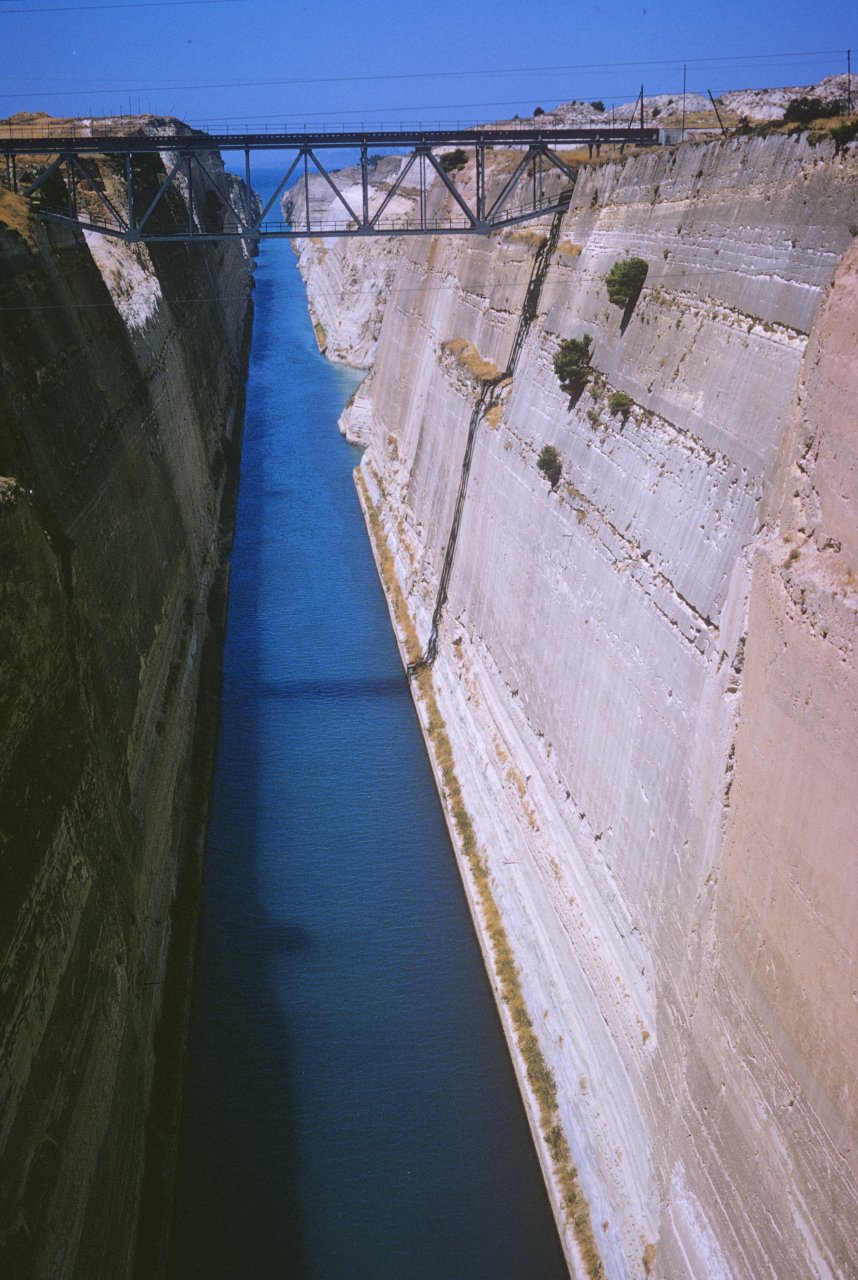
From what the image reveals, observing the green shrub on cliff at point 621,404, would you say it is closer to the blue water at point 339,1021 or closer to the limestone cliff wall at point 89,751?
the limestone cliff wall at point 89,751

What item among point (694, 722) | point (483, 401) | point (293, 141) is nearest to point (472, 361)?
point (483, 401)

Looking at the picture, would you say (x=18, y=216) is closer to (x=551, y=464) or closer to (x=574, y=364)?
(x=574, y=364)

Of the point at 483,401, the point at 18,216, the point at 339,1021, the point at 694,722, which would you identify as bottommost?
the point at 339,1021

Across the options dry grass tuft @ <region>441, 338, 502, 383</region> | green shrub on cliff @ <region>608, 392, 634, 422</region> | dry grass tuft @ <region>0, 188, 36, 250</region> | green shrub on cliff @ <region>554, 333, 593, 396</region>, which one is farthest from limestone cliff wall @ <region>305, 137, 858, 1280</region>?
dry grass tuft @ <region>0, 188, 36, 250</region>

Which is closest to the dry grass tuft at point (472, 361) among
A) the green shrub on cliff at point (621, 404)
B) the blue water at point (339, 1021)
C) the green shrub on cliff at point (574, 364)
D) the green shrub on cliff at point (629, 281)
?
the green shrub on cliff at point (574, 364)

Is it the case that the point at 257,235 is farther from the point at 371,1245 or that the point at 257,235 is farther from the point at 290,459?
the point at 290,459

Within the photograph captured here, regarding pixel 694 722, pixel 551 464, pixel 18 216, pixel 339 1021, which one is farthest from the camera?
pixel 18 216
